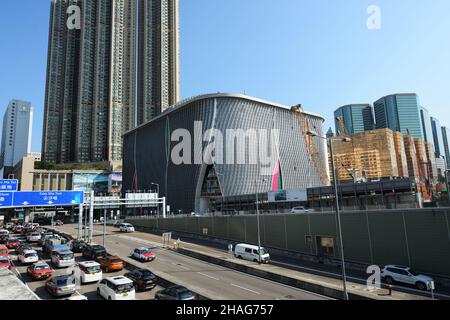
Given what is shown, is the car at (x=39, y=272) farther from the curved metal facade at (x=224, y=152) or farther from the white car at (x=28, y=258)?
the curved metal facade at (x=224, y=152)

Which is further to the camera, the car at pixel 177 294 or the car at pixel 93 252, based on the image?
the car at pixel 93 252

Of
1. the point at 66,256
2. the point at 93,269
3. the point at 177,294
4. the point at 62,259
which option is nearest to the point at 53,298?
the point at 93,269

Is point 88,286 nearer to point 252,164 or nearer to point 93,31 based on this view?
point 252,164

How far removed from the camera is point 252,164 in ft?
373

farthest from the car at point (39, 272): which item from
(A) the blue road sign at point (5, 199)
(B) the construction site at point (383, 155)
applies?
(B) the construction site at point (383, 155)

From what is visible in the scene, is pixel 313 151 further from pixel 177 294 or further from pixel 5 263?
pixel 177 294

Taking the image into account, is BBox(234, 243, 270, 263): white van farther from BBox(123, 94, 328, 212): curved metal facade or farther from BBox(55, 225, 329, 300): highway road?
BBox(123, 94, 328, 212): curved metal facade

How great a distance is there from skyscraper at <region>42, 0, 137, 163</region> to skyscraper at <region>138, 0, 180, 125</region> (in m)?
7.77

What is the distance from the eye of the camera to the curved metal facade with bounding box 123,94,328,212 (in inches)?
4404

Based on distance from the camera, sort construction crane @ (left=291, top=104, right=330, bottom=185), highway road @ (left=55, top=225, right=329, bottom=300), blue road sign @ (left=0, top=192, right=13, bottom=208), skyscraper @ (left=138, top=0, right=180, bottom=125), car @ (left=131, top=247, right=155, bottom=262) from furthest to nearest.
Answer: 1. skyscraper @ (left=138, top=0, right=180, bottom=125)
2. construction crane @ (left=291, top=104, right=330, bottom=185)
3. blue road sign @ (left=0, top=192, right=13, bottom=208)
4. car @ (left=131, top=247, right=155, bottom=262)
5. highway road @ (left=55, top=225, right=329, bottom=300)

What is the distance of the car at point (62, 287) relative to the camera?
20.1 m

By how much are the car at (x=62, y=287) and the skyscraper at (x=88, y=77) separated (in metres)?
178

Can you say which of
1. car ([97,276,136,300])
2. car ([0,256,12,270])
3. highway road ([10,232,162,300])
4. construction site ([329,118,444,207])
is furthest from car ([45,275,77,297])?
construction site ([329,118,444,207])

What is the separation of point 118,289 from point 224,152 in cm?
9246
